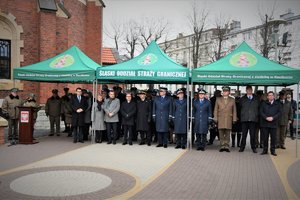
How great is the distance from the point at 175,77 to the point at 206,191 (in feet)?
17.1

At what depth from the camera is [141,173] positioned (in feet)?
24.6

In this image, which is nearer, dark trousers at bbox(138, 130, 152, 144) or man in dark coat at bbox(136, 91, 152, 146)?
man in dark coat at bbox(136, 91, 152, 146)

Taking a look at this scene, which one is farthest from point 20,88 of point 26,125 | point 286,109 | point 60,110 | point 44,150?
point 286,109

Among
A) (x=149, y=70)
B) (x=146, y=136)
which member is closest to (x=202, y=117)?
(x=149, y=70)

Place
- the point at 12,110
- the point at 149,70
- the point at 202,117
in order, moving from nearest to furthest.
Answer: the point at 202,117 → the point at 149,70 → the point at 12,110

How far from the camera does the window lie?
1655 centimetres

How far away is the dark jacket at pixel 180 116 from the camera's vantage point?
35.6 ft

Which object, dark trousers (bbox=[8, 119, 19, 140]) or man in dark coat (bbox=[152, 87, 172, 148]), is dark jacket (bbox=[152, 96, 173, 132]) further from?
dark trousers (bbox=[8, 119, 19, 140])

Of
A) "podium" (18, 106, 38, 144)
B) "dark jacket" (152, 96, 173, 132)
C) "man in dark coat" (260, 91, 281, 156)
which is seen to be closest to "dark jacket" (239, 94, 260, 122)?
"man in dark coat" (260, 91, 281, 156)

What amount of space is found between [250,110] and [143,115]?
11.7 ft

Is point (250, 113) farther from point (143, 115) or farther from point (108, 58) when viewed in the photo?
point (108, 58)

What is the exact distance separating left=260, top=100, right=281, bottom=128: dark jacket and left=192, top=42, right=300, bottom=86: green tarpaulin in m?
0.75

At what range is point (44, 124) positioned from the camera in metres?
16.2

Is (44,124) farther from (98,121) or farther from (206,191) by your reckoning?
(206,191)
